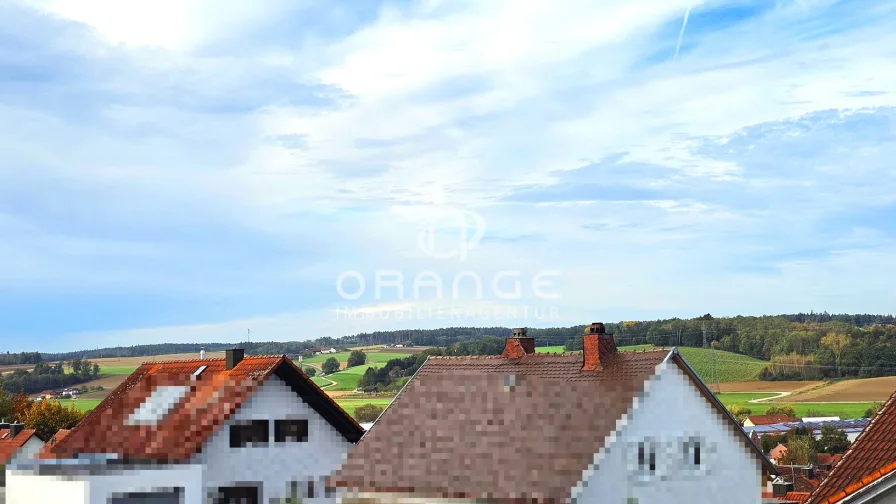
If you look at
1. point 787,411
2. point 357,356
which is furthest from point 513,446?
point 787,411

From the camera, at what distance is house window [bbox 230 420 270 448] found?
38.8 metres

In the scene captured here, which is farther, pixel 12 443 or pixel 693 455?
pixel 12 443

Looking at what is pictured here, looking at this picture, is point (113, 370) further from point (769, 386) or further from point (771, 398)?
point (769, 386)

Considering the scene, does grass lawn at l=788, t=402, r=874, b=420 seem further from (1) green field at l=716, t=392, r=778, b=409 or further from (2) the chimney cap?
(2) the chimney cap

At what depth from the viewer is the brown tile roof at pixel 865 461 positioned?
12664 mm

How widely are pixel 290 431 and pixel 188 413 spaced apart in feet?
12.9

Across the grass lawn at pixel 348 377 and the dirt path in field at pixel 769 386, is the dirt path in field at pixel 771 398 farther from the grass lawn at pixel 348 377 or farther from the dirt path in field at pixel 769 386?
the grass lawn at pixel 348 377

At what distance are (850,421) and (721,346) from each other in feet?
100

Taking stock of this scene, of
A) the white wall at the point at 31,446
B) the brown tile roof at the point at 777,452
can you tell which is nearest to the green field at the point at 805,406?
the brown tile roof at the point at 777,452

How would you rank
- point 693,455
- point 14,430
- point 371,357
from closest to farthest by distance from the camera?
point 693,455 < point 14,430 < point 371,357

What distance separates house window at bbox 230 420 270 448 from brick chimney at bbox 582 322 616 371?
546 inches

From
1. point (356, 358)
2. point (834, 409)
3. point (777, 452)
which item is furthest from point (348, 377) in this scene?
point (834, 409)

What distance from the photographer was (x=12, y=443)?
77.8 metres

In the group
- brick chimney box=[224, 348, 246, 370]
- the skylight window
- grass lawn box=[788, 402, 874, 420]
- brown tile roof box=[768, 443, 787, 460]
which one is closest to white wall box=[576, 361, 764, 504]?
the skylight window
